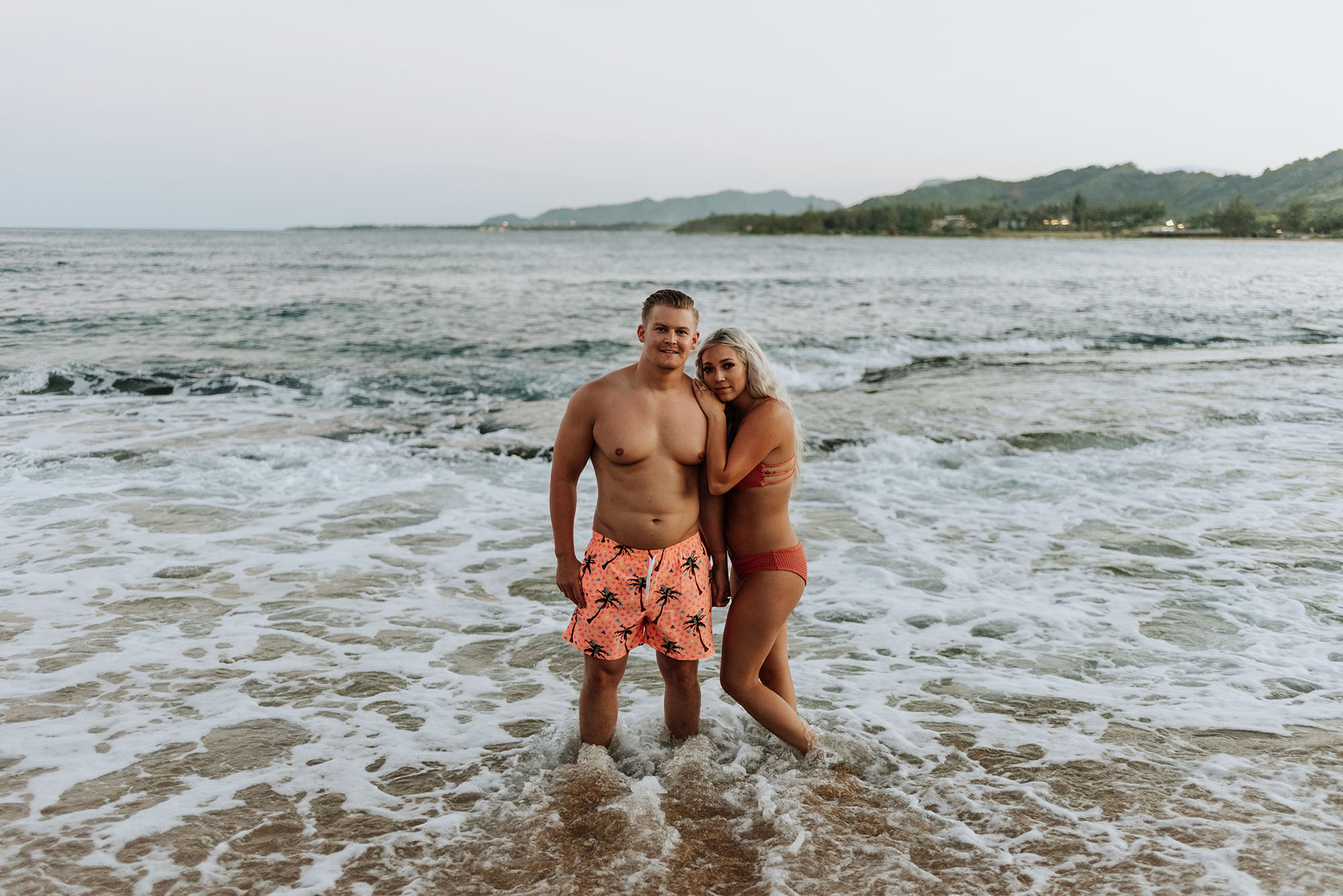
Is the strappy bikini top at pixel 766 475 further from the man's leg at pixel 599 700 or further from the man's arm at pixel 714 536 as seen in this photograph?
the man's leg at pixel 599 700

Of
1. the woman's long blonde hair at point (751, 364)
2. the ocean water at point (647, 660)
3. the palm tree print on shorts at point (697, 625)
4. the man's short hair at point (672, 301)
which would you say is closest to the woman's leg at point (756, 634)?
the palm tree print on shorts at point (697, 625)

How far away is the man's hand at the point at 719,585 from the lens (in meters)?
3.96

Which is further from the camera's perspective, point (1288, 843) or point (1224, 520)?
point (1224, 520)

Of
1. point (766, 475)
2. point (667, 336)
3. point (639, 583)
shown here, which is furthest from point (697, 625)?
point (667, 336)

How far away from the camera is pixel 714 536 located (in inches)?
153

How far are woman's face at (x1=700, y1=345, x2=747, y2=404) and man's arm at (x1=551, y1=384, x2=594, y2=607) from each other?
0.51m

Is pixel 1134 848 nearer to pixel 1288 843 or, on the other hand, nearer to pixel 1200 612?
pixel 1288 843

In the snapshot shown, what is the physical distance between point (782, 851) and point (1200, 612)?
414 cm

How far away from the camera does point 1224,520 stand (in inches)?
314

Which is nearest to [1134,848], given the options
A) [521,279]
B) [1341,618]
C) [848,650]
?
[848,650]

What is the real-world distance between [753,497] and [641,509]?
0.51m

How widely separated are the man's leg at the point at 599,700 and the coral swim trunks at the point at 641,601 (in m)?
0.10

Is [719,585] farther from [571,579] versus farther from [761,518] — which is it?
[571,579]

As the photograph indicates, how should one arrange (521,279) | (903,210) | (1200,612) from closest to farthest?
(1200,612)
(521,279)
(903,210)
